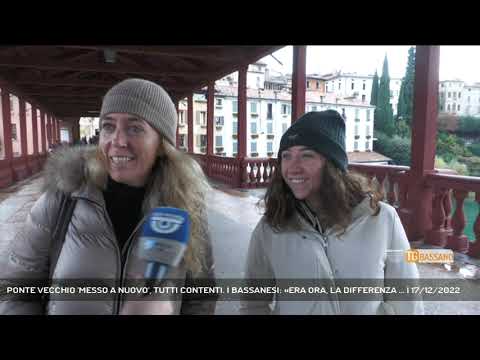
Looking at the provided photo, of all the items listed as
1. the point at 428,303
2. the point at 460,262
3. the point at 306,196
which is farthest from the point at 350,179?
the point at 460,262

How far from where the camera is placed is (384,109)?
2.09 meters

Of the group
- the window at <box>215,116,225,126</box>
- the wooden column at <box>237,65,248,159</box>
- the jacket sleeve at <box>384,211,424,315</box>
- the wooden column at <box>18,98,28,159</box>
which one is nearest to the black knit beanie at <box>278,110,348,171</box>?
the jacket sleeve at <box>384,211,424,315</box>

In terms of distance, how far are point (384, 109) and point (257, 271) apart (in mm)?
1482

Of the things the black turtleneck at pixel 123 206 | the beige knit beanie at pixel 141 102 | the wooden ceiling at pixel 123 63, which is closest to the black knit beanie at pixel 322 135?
the beige knit beanie at pixel 141 102

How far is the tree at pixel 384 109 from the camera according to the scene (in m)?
1.96

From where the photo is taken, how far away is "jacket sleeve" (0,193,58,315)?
3.14 ft

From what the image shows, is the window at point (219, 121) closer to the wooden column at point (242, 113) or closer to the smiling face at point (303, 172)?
the wooden column at point (242, 113)

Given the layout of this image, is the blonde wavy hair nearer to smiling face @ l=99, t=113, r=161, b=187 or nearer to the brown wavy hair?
smiling face @ l=99, t=113, r=161, b=187

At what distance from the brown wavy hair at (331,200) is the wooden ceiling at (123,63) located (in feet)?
11.9

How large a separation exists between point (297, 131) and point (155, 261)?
625 mm

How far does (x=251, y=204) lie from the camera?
5836 mm

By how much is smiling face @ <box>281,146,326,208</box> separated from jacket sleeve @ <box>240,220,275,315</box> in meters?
0.18
